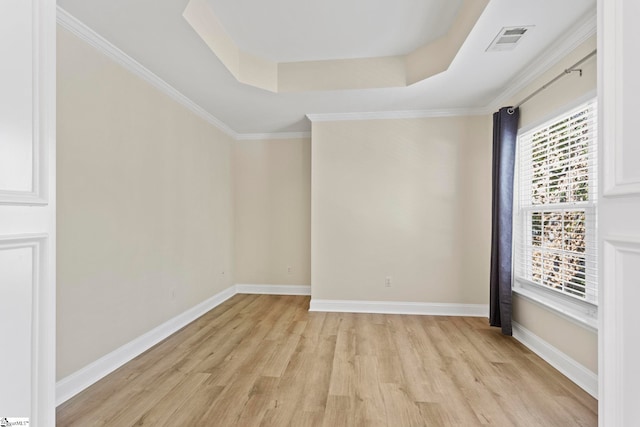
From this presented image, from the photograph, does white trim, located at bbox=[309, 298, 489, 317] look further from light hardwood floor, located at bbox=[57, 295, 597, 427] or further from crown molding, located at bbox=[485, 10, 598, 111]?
crown molding, located at bbox=[485, 10, 598, 111]

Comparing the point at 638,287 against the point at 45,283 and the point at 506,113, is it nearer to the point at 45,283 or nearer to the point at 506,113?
the point at 45,283

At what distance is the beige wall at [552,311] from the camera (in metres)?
2.11

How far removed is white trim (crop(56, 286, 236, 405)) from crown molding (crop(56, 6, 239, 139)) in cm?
236

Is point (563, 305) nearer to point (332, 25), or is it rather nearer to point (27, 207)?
point (332, 25)

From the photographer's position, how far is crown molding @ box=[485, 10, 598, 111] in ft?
6.72

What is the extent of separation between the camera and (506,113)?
306 centimetres

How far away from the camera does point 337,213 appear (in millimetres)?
4023

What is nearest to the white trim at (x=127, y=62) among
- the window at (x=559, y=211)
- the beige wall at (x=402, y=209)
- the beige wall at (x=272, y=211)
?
the beige wall at (x=272, y=211)

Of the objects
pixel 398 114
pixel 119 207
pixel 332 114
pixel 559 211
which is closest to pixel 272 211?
pixel 332 114

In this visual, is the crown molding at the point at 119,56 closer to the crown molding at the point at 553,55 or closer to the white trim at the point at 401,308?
the white trim at the point at 401,308

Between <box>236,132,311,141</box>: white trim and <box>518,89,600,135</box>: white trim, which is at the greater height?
<box>236,132,311,141</box>: white trim

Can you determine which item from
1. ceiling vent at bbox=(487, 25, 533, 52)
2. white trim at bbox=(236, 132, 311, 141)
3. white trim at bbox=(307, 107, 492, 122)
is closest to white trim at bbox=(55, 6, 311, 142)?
white trim at bbox=(236, 132, 311, 141)

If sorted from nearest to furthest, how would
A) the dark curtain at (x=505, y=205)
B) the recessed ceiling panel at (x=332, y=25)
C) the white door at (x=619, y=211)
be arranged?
the white door at (x=619, y=211)
the recessed ceiling panel at (x=332, y=25)
the dark curtain at (x=505, y=205)

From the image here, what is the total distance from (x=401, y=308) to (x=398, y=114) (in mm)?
2517
